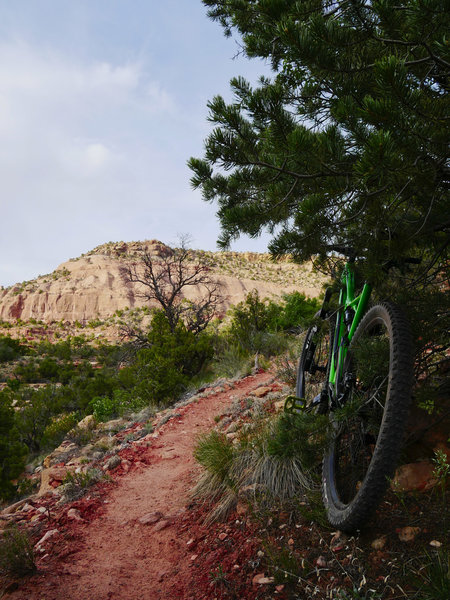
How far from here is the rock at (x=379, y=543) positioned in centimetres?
209

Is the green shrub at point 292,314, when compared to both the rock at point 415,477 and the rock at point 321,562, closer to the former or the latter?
the rock at point 415,477

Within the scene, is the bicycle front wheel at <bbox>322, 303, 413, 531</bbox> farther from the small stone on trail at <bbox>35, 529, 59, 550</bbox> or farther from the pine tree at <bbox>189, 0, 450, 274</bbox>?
the small stone on trail at <bbox>35, 529, 59, 550</bbox>

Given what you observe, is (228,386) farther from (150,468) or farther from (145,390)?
(150,468)

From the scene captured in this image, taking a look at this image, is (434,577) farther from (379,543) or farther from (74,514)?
(74,514)

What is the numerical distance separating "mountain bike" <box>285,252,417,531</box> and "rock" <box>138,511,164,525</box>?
Answer: 1952mm

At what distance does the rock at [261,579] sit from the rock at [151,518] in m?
1.68

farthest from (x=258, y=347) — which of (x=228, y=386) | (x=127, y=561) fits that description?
(x=127, y=561)

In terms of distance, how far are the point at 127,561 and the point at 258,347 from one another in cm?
1036

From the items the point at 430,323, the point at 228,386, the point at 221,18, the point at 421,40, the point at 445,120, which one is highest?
the point at 221,18

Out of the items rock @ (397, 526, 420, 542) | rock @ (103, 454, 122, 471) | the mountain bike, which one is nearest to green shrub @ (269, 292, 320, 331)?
rock @ (103, 454, 122, 471)

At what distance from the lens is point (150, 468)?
5207mm

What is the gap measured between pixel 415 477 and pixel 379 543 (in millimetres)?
512

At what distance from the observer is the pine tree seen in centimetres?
165

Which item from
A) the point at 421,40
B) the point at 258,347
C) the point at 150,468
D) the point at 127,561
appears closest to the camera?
the point at 421,40
